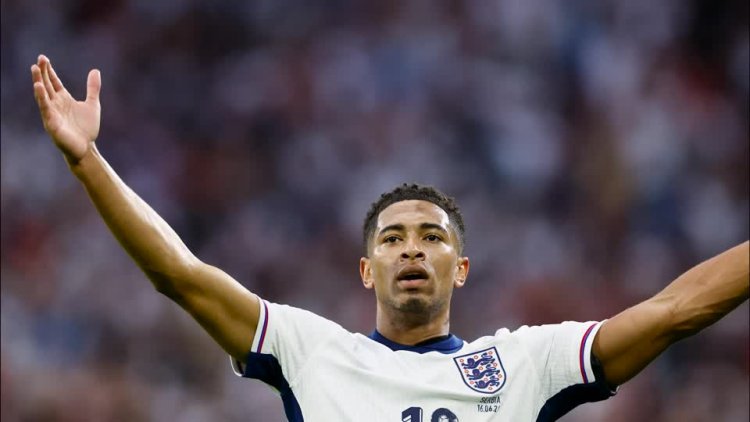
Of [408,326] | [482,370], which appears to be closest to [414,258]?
[408,326]

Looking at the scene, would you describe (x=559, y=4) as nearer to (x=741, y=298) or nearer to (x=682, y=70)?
(x=682, y=70)

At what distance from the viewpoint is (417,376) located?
155 inches

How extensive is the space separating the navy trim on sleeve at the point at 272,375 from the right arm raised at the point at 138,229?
0.21ft

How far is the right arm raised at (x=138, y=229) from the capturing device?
11.5 ft

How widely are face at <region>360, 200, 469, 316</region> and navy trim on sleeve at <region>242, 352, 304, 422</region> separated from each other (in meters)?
0.54

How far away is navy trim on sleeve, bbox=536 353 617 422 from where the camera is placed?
150 inches

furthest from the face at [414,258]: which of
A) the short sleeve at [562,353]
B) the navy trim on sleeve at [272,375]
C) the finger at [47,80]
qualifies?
the finger at [47,80]

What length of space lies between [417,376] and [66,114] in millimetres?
1501

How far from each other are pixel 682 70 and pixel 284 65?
3391mm

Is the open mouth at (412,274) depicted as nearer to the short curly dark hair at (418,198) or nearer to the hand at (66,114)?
the short curly dark hair at (418,198)

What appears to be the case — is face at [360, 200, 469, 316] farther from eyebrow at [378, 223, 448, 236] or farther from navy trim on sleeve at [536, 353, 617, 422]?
navy trim on sleeve at [536, 353, 617, 422]

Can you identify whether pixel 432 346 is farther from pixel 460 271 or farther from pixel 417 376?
pixel 460 271

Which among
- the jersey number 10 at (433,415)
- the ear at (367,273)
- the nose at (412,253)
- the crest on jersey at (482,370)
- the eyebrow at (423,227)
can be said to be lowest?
the jersey number 10 at (433,415)

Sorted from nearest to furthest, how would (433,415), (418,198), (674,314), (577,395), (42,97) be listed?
(42,97), (674,314), (433,415), (577,395), (418,198)
